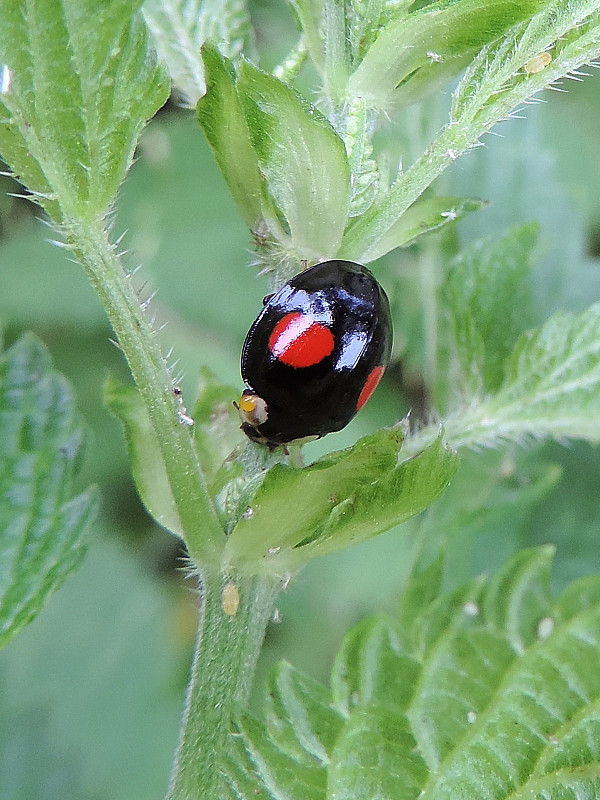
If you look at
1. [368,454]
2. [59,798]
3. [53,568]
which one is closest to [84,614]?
[59,798]

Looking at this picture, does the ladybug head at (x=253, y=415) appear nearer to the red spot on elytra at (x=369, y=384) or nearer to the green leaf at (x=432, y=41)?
the red spot on elytra at (x=369, y=384)

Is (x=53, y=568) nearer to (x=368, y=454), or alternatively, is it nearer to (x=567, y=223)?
(x=368, y=454)

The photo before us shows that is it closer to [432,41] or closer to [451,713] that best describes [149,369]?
[432,41]

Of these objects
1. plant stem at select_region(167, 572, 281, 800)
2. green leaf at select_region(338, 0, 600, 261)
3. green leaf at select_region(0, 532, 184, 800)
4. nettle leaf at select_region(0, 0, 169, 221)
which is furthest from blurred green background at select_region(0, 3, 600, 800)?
green leaf at select_region(338, 0, 600, 261)

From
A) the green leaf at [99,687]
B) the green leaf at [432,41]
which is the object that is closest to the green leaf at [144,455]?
the green leaf at [432,41]

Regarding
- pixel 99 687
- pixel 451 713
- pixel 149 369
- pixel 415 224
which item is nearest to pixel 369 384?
pixel 415 224

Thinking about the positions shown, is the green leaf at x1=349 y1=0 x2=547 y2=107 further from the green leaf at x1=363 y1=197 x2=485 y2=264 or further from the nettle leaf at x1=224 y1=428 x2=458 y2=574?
the nettle leaf at x1=224 y1=428 x2=458 y2=574
